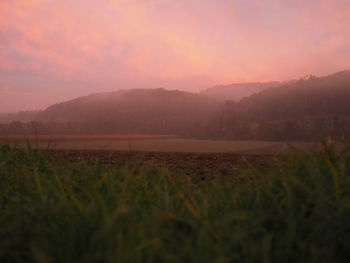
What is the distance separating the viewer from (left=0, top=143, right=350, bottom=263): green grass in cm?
159

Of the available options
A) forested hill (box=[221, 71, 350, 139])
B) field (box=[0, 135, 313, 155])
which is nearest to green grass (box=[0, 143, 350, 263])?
field (box=[0, 135, 313, 155])

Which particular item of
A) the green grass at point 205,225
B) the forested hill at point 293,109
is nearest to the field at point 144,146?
the green grass at point 205,225

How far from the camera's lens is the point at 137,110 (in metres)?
162

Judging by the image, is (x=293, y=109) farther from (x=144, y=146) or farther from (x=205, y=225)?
(x=205, y=225)

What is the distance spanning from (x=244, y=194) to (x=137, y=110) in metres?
161

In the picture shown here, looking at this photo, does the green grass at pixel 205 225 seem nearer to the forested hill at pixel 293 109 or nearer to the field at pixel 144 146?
the field at pixel 144 146

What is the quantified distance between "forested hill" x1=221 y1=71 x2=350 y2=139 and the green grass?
7077 centimetres

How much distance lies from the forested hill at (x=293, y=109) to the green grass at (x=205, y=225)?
70773 mm

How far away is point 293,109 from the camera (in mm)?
105438

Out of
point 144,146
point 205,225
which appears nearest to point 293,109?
point 144,146

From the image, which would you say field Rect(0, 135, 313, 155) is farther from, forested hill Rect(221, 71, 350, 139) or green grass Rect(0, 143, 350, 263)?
forested hill Rect(221, 71, 350, 139)

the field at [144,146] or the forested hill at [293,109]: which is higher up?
the forested hill at [293,109]

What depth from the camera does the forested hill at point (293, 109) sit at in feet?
261

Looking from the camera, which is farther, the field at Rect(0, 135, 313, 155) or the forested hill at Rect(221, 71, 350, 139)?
the forested hill at Rect(221, 71, 350, 139)
